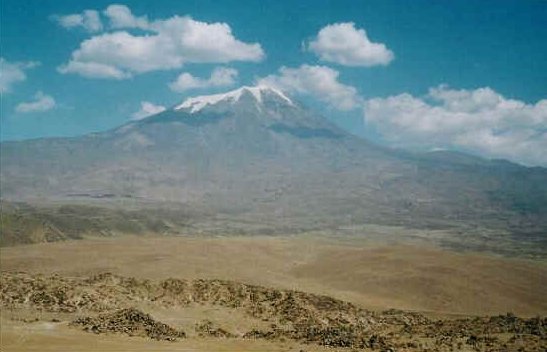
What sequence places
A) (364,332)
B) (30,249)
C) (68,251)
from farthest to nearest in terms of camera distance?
(30,249) < (68,251) < (364,332)

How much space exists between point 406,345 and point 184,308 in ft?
70.2

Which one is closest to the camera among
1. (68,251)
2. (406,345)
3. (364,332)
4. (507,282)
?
(406,345)

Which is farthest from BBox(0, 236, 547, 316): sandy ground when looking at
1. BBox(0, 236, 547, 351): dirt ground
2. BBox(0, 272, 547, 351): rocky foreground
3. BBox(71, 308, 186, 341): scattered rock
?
BBox(71, 308, 186, 341): scattered rock

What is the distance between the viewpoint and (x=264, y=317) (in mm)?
58719

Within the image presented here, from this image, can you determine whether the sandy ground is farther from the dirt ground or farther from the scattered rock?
the scattered rock

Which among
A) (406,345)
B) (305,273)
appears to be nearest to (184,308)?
(406,345)

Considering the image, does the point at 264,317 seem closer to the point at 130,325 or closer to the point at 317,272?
the point at 130,325

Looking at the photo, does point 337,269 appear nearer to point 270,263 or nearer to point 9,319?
point 270,263

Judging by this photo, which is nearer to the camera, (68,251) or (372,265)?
(372,265)

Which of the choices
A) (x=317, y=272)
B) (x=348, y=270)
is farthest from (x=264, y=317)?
(x=317, y=272)

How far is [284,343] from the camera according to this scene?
163 feet

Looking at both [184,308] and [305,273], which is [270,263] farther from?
[184,308]

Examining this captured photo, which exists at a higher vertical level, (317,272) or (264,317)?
(264,317)

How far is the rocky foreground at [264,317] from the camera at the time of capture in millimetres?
49062
